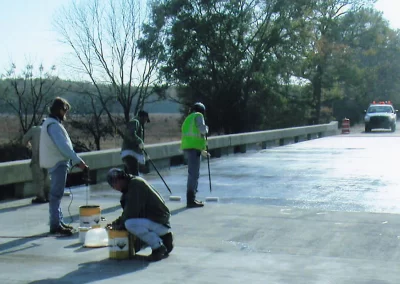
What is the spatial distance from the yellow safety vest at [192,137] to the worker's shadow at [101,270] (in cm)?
424

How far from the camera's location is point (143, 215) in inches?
324

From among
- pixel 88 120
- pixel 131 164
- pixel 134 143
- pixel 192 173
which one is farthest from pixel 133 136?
pixel 88 120

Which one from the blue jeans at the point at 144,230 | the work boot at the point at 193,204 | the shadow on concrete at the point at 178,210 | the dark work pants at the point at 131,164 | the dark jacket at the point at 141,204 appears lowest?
the shadow on concrete at the point at 178,210

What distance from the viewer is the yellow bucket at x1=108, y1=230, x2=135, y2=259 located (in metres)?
8.15

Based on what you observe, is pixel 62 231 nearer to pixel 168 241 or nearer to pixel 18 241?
pixel 18 241

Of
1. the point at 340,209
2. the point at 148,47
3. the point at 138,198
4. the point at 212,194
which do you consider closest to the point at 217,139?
the point at 212,194

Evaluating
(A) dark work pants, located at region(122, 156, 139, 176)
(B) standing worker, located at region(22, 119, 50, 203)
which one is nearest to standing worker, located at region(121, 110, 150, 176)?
(A) dark work pants, located at region(122, 156, 139, 176)

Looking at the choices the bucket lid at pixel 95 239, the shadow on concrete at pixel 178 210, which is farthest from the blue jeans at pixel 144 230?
the shadow on concrete at pixel 178 210

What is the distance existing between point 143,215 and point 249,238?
183 cm

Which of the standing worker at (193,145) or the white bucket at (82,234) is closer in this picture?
the white bucket at (82,234)

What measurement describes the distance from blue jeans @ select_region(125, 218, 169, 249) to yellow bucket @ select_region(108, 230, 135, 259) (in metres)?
0.09

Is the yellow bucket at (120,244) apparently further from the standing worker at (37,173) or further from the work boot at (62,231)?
the standing worker at (37,173)

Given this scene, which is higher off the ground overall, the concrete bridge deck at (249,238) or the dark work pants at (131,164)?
the dark work pants at (131,164)

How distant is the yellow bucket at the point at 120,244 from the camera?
8.15m
